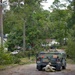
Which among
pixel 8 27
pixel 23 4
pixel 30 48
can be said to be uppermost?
pixel 23 4

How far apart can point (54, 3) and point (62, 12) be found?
3963mm

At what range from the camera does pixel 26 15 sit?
51.8 meters

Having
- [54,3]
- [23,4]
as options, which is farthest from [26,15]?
[54,3]

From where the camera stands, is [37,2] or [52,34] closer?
[37,2]

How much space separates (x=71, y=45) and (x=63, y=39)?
24.5 meters

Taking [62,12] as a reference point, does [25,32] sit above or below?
below

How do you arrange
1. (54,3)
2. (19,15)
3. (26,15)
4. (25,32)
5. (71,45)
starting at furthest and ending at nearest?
(54,3) < (25,32) < (26,15) < (19,15) < (71,45)

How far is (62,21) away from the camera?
59.2 meters

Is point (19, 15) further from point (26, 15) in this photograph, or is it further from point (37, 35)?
point (37, 35)

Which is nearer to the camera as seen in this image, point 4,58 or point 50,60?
point 50,60

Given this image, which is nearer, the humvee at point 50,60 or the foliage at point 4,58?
the humvee at point 50,60

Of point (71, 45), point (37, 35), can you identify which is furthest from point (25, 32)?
point (71, 45)

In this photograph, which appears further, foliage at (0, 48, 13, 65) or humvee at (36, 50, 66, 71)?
foliage at (0, 48, 13, 65)

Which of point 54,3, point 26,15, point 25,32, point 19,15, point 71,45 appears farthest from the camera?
point 54,3
